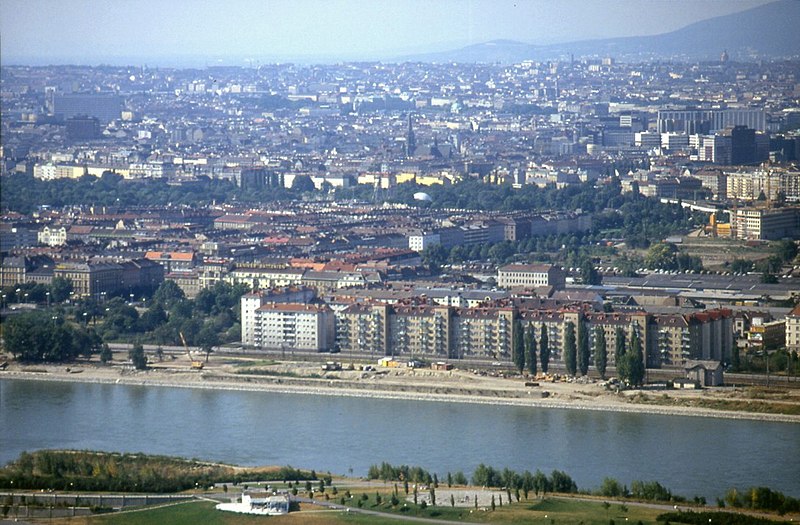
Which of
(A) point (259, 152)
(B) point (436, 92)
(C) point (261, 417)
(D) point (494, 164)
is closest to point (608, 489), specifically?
(C) point (261, 417)

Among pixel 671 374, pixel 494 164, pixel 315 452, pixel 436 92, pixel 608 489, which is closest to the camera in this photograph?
pixel 608 489

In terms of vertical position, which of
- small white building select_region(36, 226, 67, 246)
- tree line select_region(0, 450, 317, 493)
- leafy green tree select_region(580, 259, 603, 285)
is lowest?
tree line select_region(0, 450, 317, 493)

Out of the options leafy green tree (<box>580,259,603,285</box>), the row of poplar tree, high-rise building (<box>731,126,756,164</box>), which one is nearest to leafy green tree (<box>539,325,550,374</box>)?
the row of poplar tree

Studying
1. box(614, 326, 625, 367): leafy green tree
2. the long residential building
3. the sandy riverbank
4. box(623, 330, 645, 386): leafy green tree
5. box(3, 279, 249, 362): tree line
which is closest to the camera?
the sandy riverbank

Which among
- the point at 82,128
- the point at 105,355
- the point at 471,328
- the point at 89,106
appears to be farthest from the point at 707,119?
the point at 105,355

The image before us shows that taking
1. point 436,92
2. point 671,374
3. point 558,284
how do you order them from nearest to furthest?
1. point 671,374
2. point 558,284
3. point 436,92

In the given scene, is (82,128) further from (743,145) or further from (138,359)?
(138,359)

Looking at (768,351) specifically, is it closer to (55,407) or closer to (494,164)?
(55,407)

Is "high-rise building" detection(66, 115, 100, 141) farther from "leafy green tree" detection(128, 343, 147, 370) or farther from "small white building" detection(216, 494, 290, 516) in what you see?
"small white building" detection(216, 494, 290, 516)
